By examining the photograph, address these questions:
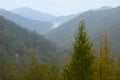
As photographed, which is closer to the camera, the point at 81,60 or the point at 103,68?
the point at 81,60

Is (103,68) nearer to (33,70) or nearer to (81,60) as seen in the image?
(81,60)

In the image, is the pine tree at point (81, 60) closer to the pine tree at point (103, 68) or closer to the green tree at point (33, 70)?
the pine tree at point (103, 68)

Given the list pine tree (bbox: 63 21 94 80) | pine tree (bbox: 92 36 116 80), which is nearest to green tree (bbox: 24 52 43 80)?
pine tree (bbox: 92 36 116 80)

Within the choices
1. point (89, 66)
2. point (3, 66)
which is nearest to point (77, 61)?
point (89, 66)

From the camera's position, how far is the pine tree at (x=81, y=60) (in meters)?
19.1

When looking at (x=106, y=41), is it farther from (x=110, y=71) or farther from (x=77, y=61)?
(x=77, y=61)

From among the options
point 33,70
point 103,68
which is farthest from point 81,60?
point 33,70

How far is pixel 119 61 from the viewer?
32000 mm

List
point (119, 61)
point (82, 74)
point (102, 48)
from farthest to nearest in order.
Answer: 1. point (119, 61)
2. point (102, 48)
3. point (82, 74)

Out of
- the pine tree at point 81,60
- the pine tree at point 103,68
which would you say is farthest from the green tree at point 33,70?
the pine tree at point 81,60

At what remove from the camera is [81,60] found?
63.2 feet

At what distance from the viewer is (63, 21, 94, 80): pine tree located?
19.1 m

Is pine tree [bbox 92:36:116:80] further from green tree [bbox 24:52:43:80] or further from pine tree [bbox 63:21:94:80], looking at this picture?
green tree [bbox 24:52:43:80]

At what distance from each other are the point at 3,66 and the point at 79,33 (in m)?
72.2
